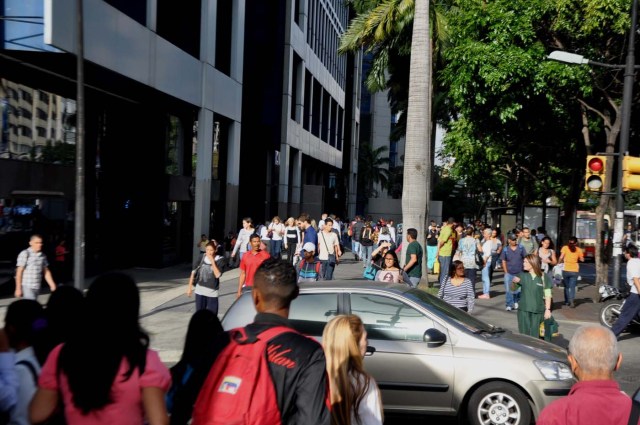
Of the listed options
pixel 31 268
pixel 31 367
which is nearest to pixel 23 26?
pixel 31 268

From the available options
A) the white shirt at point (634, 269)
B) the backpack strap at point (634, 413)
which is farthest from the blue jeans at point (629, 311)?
the backpack strap at point (634, 413)

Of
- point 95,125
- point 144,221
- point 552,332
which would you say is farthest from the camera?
point 144,221

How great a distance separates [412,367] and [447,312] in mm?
780

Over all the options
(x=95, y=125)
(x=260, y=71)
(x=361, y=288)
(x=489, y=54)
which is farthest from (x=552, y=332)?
(x=260, y=71)

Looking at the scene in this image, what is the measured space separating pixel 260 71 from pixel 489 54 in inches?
734

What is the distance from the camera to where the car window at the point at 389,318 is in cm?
719

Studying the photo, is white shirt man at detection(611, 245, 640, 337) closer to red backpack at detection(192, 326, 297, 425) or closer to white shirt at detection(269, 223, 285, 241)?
red backpack at detection(192, 326, 297, 425)

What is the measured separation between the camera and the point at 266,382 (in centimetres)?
294

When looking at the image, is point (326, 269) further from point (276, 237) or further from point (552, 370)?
point (552, 370)

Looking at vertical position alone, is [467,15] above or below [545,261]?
above

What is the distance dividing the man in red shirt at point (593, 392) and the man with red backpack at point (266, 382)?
0.97 metres

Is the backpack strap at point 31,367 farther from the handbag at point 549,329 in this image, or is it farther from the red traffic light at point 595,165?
the red traffic light at point 595,165

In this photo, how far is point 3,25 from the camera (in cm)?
1496

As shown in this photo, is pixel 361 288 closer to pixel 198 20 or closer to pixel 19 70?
pixel 19 70
